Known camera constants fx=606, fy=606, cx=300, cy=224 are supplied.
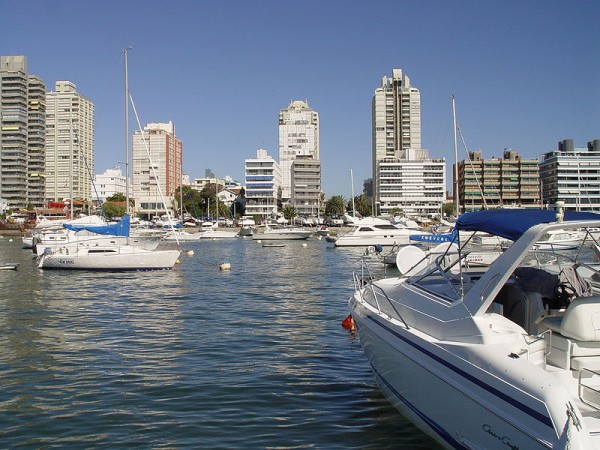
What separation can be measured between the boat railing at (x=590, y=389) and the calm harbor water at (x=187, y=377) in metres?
2.18

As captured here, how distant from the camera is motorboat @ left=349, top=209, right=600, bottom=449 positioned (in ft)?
15.2

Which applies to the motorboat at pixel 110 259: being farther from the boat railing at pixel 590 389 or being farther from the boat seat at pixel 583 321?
the boat railing at pixel 590 389

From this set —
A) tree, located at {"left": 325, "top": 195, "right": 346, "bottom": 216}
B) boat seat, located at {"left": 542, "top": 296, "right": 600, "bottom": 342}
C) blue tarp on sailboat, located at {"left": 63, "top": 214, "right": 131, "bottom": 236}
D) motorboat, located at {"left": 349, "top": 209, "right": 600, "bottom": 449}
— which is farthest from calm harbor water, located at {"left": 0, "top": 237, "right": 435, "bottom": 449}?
tree, located at {"left": 325, "top": 195, "right": 346, "bottom": 216}

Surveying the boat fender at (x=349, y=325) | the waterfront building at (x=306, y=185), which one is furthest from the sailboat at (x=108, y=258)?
the waterfront building at (x=306, y=185)

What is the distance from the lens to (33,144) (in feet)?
570

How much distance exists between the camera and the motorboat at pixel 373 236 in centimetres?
5697

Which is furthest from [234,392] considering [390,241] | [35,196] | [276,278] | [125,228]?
[35,196]

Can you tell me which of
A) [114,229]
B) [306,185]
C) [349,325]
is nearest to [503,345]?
[349,325]

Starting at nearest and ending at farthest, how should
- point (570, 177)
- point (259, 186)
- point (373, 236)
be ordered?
point (373, 236) < point (570, 177) < point (259, 186)

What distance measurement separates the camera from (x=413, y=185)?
183 metres

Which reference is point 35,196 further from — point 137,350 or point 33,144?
point 137,350

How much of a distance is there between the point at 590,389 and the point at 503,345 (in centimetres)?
77

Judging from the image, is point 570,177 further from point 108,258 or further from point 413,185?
point 108,258

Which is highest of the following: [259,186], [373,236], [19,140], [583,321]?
[19,140]
